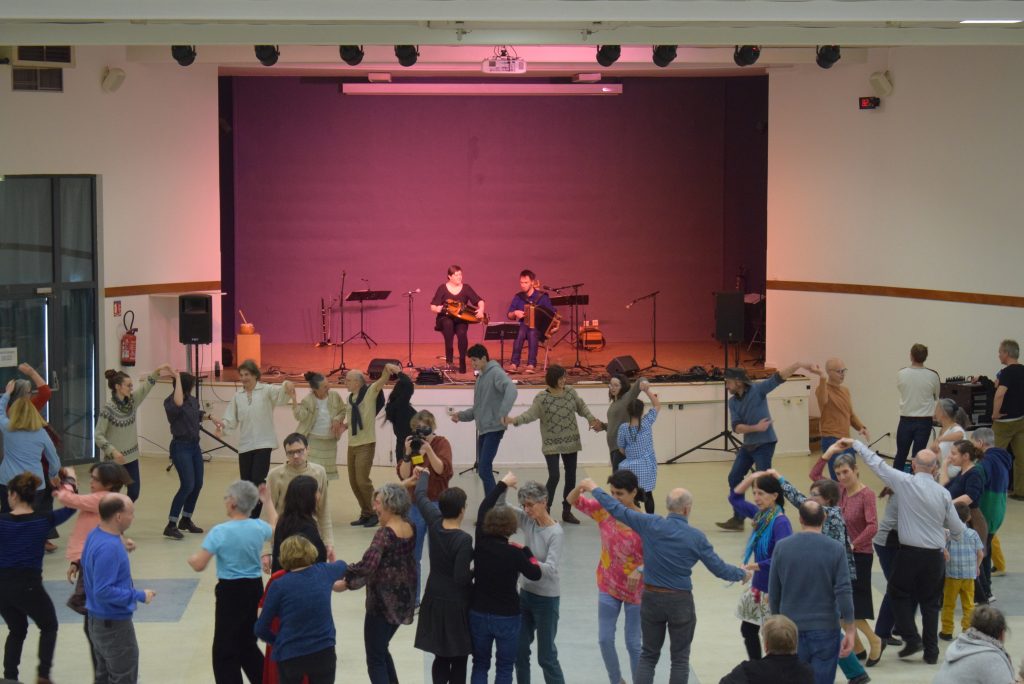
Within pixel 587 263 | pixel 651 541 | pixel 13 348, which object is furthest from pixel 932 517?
pixel 587 263

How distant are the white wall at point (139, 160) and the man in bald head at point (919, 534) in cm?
944

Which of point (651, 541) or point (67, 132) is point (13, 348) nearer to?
point (67, 132)

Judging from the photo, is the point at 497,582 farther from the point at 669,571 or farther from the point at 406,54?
the point at 406,54

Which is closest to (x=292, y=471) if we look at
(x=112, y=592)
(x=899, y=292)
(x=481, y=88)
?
(x=112, y=592)

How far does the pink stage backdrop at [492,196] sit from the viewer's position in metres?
18.7

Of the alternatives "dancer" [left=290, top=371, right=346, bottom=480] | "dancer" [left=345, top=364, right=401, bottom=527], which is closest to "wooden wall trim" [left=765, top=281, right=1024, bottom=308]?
"dancer" [left=345, top=364, right=401, bottom=527]

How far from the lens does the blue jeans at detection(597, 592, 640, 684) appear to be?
23.3 feet

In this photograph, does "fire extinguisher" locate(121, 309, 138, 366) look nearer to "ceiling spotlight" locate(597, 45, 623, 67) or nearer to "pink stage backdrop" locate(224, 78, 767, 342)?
"pink stage backdrop" locate(224, 78, 767, 342)

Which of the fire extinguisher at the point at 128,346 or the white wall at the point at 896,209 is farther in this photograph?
the fire extinguisher at the point at 128,346

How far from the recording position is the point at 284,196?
18.8 m

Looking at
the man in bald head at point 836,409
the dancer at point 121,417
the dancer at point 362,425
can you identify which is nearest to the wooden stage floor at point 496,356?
the dancer at point 362,425

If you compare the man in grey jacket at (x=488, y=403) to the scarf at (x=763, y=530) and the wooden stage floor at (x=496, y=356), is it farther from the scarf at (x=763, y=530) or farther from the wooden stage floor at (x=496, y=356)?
the scarf at (x=763, y=530)

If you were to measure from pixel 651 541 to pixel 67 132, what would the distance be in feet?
31.4

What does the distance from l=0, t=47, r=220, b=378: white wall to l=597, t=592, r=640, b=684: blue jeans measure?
878cm
